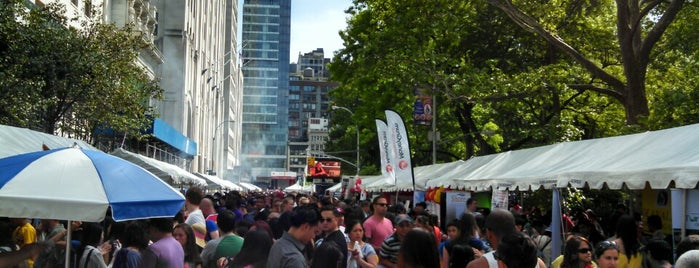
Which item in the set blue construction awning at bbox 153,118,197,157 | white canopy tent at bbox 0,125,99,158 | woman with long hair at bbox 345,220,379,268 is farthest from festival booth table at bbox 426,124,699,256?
blue construction awning at bbox 153,118,197,157

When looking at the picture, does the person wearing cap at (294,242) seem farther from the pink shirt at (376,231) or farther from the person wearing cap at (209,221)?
the pink shirt at (376,231)

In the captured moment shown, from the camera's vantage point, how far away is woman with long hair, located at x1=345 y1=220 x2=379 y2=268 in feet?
27.7

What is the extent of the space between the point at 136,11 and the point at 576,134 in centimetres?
2561

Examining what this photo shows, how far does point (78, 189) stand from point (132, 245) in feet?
4.39

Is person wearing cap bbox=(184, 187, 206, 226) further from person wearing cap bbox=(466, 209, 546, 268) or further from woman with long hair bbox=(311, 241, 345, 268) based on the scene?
person wearing cap bbox=(466, 209, 546, 268)

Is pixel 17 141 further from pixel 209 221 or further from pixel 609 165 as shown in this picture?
pixel 609 165

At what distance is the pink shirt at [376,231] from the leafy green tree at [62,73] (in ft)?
34.4

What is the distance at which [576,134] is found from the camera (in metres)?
27.8

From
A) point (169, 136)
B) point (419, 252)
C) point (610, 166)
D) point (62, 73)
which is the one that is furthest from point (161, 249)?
point (169, 136)

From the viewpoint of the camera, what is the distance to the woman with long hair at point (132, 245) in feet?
22.4

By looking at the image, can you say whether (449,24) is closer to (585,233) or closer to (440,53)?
(440,53)

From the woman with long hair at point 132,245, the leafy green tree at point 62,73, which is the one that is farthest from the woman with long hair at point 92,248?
the leafy green tree at point 62,73

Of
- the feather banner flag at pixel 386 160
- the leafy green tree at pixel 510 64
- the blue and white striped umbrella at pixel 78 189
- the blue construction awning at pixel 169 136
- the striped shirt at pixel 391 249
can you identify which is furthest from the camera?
the blue construction awning at pixel 169 136

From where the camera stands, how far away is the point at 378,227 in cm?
1088
